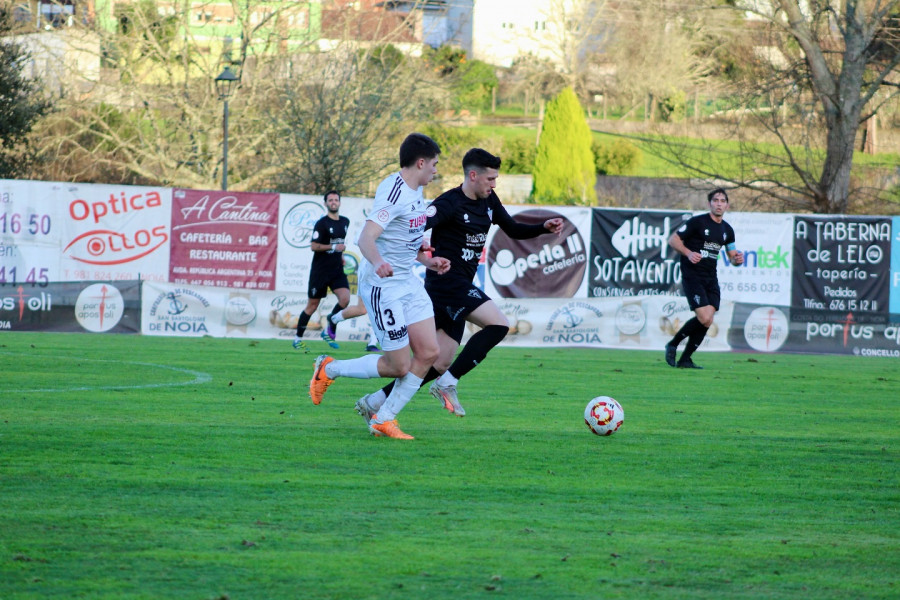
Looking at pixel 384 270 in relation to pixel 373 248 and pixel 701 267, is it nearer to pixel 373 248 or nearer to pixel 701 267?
pixel 373 248

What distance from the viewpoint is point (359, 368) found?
750 centimetres

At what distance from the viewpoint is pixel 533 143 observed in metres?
49.7

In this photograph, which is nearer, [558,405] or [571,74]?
[558,405]

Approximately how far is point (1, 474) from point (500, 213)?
4.58 meters

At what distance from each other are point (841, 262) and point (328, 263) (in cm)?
1035

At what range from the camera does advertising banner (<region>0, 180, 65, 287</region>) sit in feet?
62.6

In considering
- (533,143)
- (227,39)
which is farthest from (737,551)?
(533,143)

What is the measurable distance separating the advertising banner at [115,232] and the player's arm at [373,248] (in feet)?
45.1

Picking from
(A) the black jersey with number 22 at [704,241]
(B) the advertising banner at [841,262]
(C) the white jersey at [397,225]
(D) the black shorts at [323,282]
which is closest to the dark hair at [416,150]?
(C) the white jersey at [397,225]

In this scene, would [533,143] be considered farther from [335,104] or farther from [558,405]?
[558,405]

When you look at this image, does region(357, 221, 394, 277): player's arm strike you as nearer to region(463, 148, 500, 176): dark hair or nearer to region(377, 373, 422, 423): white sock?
region(377, 373, 422, 423): white sock

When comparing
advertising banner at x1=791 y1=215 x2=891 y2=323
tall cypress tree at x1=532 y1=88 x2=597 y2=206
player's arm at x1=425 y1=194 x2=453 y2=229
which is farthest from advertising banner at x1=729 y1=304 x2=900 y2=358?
tall cypress tree at x1=532 y1=88 x2=597 y2=206

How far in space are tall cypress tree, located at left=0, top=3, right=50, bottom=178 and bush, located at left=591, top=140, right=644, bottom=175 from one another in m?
27.3

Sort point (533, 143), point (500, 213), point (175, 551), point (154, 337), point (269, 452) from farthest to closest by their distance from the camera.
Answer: point (533, 143) < point (154, 337) < point (500, 213) < point (269, 452) < point (175, 551)
